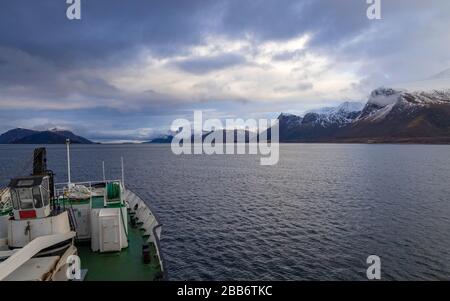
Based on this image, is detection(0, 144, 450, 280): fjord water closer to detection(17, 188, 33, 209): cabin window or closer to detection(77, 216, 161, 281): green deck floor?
detection(17, 188, 33, 209): cabin window

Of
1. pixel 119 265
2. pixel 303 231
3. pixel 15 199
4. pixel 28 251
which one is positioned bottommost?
pixel 303 231

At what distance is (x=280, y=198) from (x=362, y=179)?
35467 millimetres

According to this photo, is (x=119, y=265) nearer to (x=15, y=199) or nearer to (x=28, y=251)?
(x=28, y=251)

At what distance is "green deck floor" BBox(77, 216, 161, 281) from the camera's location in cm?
1716

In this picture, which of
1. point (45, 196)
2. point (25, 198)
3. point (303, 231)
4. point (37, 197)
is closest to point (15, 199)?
point (25, 198)

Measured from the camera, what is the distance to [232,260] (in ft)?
99.7

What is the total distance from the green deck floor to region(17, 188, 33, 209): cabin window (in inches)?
181

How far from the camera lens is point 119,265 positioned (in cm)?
1853

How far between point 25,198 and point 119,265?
20.5 feet

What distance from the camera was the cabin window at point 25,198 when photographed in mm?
16688

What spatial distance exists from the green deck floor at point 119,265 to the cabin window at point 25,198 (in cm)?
459

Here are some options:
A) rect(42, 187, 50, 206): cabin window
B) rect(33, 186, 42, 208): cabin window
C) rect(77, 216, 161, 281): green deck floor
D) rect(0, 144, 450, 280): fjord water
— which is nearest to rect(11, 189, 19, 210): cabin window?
rect(33, 186, 42, 208): cabin window

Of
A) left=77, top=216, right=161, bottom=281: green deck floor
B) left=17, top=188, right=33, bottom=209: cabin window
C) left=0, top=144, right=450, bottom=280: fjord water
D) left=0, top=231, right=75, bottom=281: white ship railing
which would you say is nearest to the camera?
left=0, top=231, right=75, bottom=281: white ship railing
